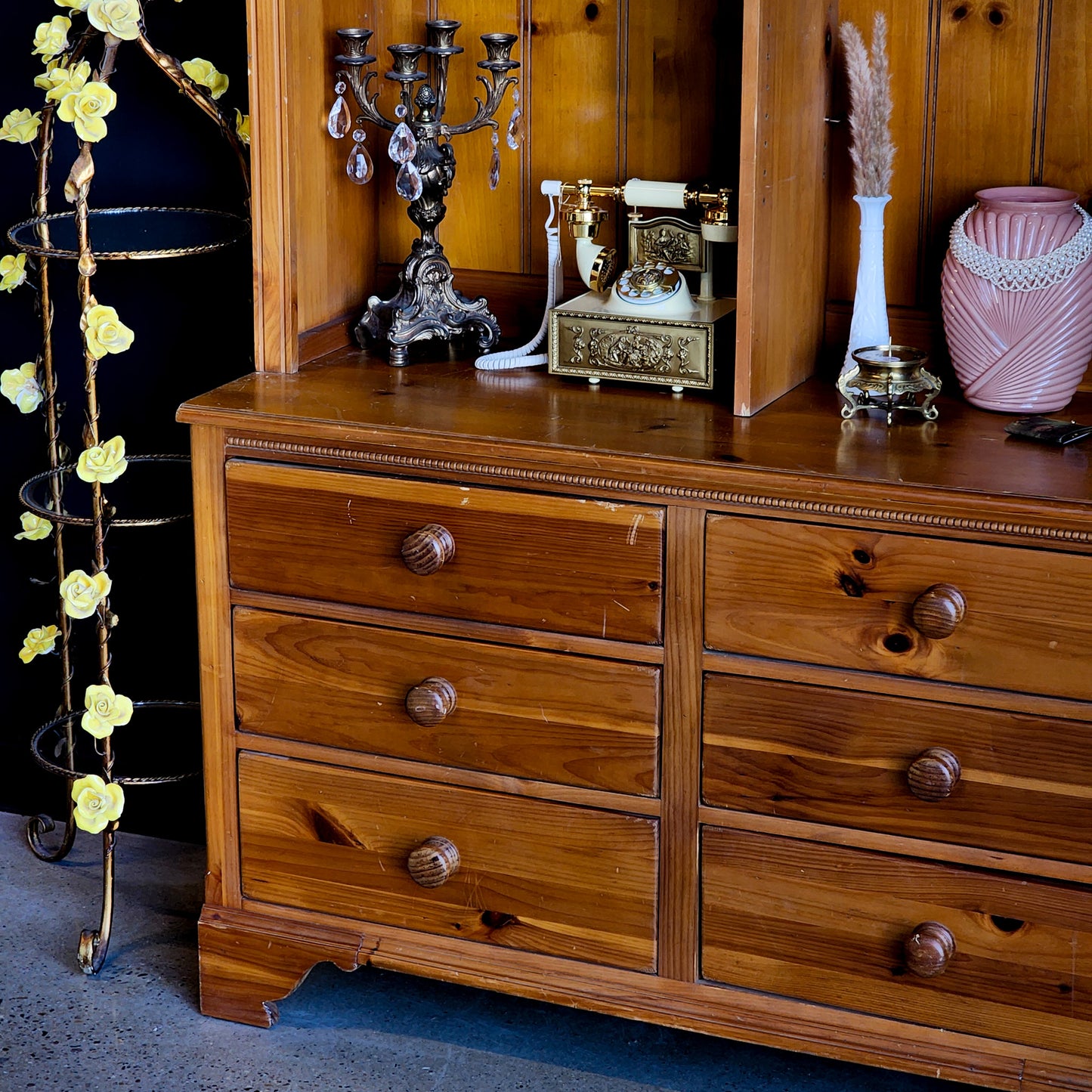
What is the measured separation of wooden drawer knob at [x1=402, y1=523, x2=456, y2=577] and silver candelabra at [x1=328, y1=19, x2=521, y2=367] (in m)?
0.38

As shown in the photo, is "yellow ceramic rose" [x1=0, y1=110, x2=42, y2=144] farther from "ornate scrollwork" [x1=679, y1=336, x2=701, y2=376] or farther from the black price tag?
the black price tag

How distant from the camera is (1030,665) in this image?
168cm

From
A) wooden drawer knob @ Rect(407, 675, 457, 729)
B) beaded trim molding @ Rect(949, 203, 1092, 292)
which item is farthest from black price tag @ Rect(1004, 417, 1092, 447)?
wooden drawer knob @ Rect(407, 675, 457, 729)

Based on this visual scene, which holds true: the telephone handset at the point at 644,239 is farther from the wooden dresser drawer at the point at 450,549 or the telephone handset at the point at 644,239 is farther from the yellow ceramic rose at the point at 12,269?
the yellow ceramic rose at the point at 12,269

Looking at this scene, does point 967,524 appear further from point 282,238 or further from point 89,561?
point 89,561

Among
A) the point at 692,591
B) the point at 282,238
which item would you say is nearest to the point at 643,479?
the point at 692,591

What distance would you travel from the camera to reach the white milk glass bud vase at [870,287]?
2.01m

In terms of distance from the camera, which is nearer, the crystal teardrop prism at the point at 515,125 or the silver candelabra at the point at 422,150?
the silver candelabra at the point at 422,150

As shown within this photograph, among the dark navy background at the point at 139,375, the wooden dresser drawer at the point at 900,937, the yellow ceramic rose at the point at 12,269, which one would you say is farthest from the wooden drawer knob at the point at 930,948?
the yellow ceramic rose at the point at 12,269

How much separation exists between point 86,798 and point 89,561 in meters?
0.51

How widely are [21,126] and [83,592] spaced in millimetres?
674

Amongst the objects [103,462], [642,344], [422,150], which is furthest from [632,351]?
[103,462]

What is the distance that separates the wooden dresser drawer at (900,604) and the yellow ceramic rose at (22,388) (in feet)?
3.77

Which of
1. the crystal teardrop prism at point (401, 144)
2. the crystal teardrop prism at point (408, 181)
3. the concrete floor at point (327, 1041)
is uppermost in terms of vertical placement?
the crystal teardrop prism at point (401, 144)
